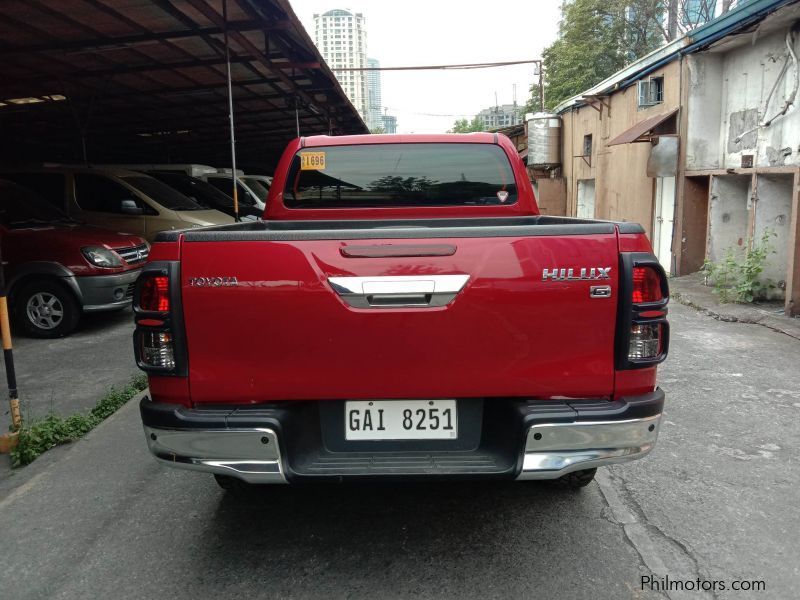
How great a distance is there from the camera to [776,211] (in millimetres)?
9188

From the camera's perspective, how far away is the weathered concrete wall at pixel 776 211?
9.12 metres

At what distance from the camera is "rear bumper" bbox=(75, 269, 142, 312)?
25.0ft

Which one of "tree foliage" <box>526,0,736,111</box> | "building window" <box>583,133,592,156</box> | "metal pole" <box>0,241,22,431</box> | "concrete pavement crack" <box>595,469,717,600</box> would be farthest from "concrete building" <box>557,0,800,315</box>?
"tree foliage" <box>526,0,736,111</box>

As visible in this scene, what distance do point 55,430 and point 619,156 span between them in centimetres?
1403

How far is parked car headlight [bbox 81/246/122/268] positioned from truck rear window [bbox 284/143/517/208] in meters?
4.38

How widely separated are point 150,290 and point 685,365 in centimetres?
535

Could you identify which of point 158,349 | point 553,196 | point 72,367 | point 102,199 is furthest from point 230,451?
point 553,196

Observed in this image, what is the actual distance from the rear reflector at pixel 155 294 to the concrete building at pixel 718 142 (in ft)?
25.9

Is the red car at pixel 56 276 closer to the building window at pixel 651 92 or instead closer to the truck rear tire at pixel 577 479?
the truck rear tire at pixel 577 479

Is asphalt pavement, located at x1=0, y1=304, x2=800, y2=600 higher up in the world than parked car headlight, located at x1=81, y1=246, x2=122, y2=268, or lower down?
lower down

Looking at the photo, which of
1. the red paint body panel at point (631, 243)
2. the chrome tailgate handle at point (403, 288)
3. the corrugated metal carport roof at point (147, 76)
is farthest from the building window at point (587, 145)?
the chrome tailgate handle at point (403, 288)

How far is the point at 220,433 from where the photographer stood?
8.41 feet

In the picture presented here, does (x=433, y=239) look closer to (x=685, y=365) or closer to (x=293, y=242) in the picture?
(x=293, y=242)

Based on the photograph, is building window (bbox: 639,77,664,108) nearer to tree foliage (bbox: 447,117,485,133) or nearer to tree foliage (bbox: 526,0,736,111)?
tree foliage (bbox: 526,0,736,111)
